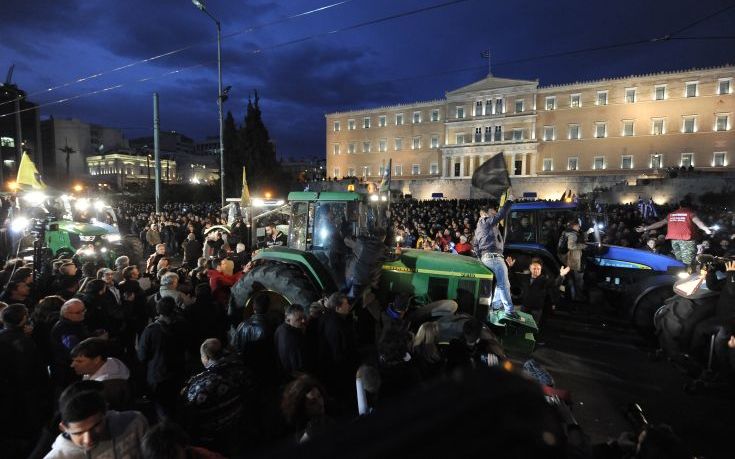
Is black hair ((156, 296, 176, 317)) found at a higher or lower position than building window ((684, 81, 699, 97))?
lower

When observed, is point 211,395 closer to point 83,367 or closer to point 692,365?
point 83,367

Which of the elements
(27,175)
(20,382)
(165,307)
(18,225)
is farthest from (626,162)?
(20,382)

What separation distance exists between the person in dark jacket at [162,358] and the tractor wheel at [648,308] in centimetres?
743

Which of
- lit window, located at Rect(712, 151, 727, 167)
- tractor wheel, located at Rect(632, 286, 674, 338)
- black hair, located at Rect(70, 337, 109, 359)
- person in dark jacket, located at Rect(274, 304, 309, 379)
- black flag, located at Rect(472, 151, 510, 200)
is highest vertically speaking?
lit window, located at Rect(712, 151, 727, 167)

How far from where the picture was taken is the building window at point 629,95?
5056 centimetres

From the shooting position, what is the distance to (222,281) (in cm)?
664

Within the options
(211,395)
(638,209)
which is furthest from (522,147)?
(211,395)

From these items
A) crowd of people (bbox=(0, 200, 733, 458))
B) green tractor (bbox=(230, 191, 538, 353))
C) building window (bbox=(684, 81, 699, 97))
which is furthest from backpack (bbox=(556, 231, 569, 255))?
building window (bbox=(684, 81, 699, 97))

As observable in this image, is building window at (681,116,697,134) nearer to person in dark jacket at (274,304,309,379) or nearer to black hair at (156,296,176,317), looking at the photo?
person in dark jacket at (274,304,309,379)

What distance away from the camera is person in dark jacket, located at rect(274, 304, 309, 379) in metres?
4.04

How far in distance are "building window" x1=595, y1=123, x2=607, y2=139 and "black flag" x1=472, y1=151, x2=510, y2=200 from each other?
53333 millimetres

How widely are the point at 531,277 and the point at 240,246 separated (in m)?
6.52

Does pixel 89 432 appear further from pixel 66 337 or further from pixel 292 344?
pixel 66 337

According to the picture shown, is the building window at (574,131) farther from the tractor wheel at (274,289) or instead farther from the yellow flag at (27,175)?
the tractor wheel at (274,289)
